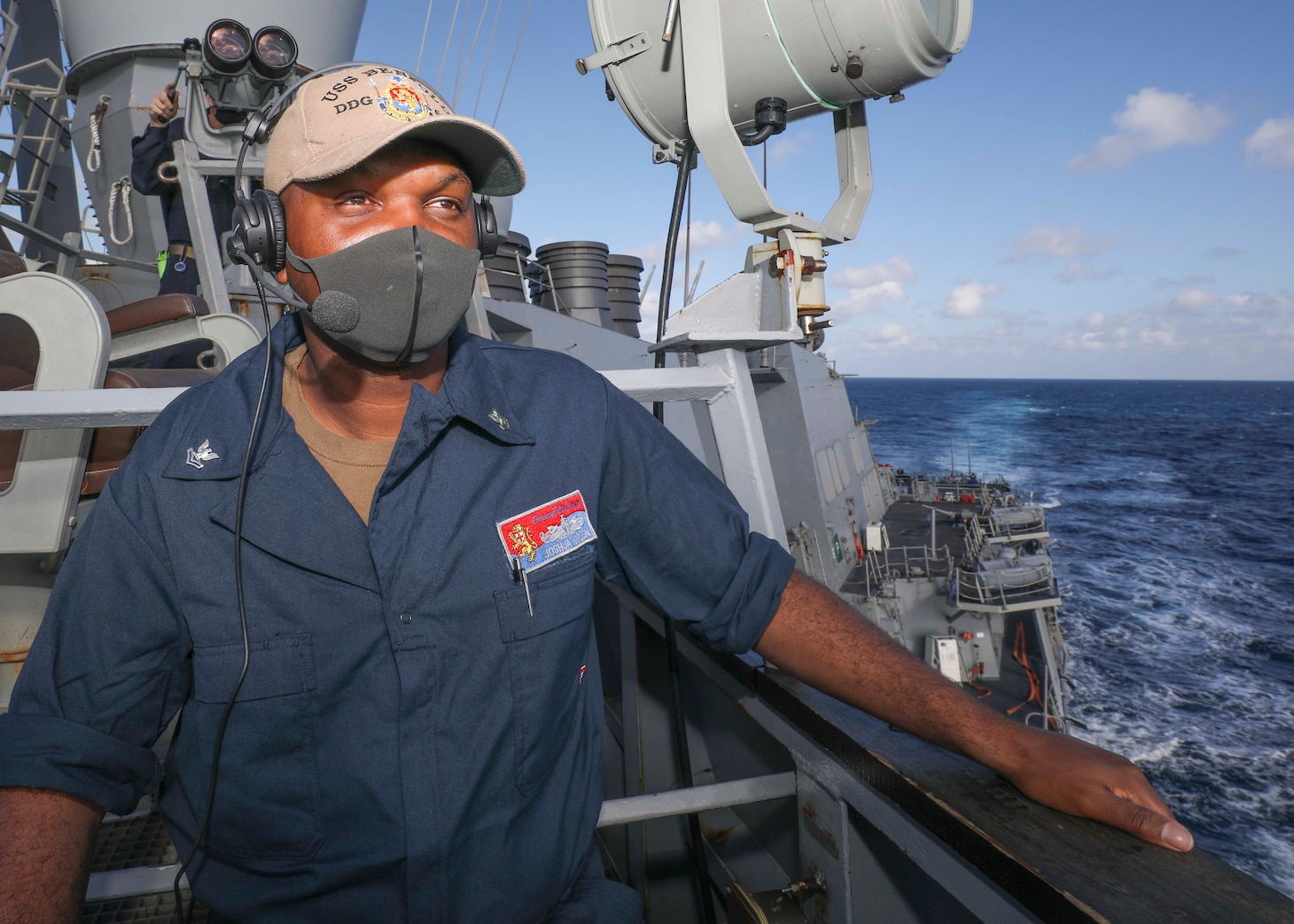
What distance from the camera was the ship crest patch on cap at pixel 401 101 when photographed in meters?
1.46

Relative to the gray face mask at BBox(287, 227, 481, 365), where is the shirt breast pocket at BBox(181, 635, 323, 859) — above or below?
below

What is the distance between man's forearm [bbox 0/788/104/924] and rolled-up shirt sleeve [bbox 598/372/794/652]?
1057 mm

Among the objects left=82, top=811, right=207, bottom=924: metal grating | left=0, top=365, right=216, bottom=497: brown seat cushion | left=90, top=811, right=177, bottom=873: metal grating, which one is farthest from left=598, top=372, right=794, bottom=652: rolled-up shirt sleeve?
left=0, top=365, right=216, bottom=497: brown seat cushion

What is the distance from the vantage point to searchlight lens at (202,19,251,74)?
4.07 metres

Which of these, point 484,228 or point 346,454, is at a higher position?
point 484,228

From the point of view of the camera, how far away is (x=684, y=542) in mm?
1604

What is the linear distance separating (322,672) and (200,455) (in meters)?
0.45

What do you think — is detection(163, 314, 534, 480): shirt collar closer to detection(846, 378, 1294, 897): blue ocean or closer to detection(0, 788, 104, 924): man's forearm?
detection(0, 788, 104, 924): man's forearm

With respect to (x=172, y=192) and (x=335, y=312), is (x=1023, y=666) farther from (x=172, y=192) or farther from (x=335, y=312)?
(x=335, y=312)

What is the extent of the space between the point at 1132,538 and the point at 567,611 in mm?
34970

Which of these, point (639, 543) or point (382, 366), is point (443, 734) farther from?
point (382, 366)

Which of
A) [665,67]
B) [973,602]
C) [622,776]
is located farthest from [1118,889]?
[973,602]

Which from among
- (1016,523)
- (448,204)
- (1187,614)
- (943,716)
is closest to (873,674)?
(943,716)

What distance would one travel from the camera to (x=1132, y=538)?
30.3 m
